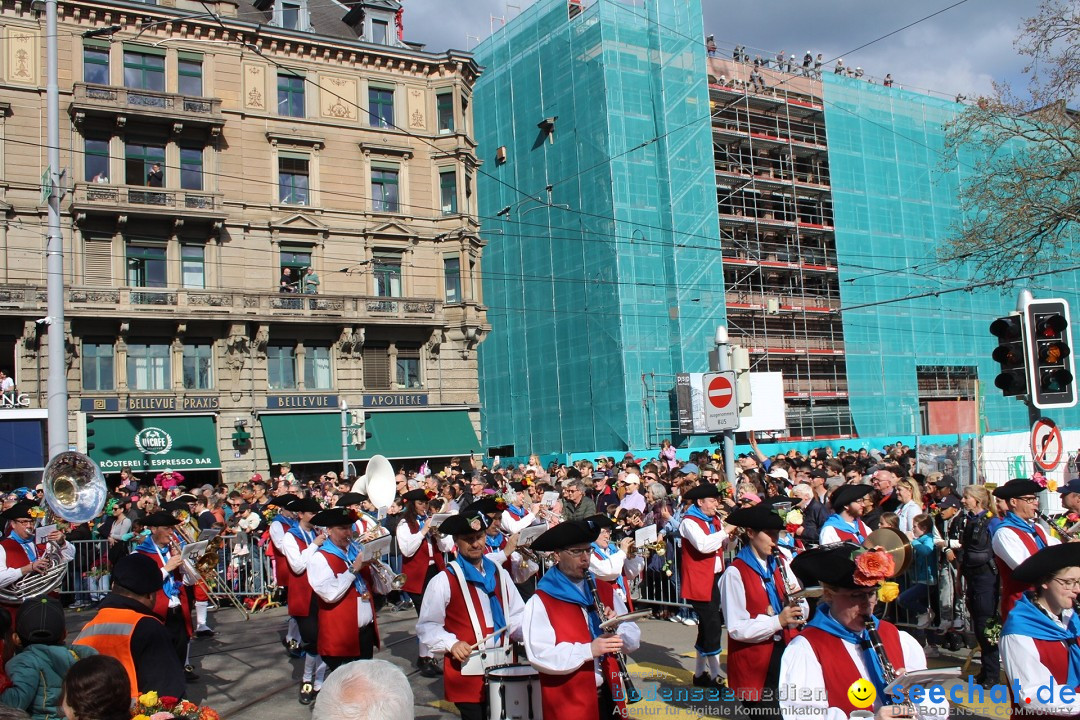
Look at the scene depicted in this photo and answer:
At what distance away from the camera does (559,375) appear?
41000 millimetres

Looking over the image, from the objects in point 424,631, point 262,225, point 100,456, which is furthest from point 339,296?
point 424,631

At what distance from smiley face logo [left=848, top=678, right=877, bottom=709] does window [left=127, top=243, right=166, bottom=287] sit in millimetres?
30754

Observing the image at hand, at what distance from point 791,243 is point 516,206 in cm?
1322

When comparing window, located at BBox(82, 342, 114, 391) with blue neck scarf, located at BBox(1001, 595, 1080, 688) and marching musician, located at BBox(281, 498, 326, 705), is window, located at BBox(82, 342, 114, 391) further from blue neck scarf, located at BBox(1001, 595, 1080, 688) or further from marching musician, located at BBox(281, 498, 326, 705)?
blue neck scarf, located at BBox(1001, 595, 1080, 688)

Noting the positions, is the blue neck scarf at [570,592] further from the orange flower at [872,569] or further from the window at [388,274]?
the window at [388,274]

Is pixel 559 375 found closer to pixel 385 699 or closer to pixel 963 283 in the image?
pixel 963 283

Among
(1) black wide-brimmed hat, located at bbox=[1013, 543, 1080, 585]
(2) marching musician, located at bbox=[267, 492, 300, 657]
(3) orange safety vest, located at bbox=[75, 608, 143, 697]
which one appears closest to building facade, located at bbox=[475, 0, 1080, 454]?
(2) marching musician, located at bbox=[267, 492, 300, 657]

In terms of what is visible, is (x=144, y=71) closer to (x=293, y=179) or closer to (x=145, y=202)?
(x=145, y=202)

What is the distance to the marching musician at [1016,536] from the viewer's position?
6691mm

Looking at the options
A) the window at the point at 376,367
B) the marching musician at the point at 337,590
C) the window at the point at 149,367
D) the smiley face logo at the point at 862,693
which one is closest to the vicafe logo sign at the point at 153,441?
the window at the point at 149,367

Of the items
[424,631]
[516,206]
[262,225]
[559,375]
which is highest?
[516,206]

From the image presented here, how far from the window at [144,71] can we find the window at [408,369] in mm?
12104

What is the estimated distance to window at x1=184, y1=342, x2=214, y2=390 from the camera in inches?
1245

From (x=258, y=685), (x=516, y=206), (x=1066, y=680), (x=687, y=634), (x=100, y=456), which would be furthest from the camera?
(x=516, y=206)
